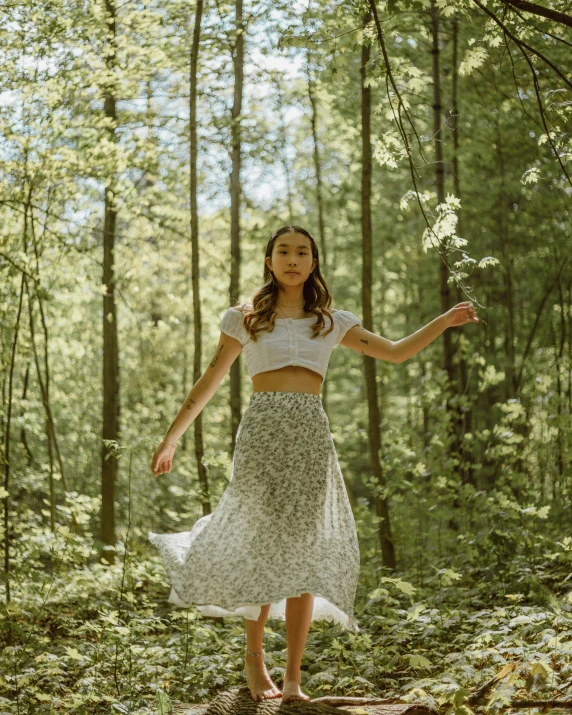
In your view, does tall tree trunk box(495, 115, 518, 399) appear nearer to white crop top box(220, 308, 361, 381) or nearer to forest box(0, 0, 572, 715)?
forest box(0, 0, 572, 715)

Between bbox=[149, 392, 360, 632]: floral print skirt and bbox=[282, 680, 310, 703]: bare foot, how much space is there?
36 centimetres

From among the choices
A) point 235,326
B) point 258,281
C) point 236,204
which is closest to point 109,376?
point 236,204

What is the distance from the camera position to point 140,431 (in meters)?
17.5

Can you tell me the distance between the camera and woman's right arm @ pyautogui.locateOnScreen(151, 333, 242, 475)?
4012 millimetres

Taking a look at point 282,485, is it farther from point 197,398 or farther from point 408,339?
point 408,339

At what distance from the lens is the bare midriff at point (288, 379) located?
3.84m

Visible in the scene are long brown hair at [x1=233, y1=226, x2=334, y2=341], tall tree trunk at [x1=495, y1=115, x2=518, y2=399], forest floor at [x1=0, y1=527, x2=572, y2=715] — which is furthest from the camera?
tall tree trunk at [x1=495, y1=115, x2=518, y2=399]

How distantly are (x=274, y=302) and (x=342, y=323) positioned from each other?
382 mm

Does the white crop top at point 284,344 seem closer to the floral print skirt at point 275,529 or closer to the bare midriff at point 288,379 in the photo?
the bare midriff at point 288,379

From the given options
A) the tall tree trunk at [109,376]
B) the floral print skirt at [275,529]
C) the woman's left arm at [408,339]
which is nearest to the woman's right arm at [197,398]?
the floral print skirt at [275,529]

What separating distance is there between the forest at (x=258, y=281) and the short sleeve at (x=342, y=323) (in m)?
0.65

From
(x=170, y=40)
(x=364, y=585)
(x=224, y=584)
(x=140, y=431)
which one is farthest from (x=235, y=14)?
(x=140, y=431)

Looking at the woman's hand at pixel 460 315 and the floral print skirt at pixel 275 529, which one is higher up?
the woman's hand at pixel 460 315

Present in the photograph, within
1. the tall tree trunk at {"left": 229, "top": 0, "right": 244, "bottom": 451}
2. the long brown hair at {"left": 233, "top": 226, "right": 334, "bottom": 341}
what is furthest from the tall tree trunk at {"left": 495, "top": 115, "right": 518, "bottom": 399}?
the long brown hair at {"left": 233, "top": 226, "right": 334, "bottom": 341}
